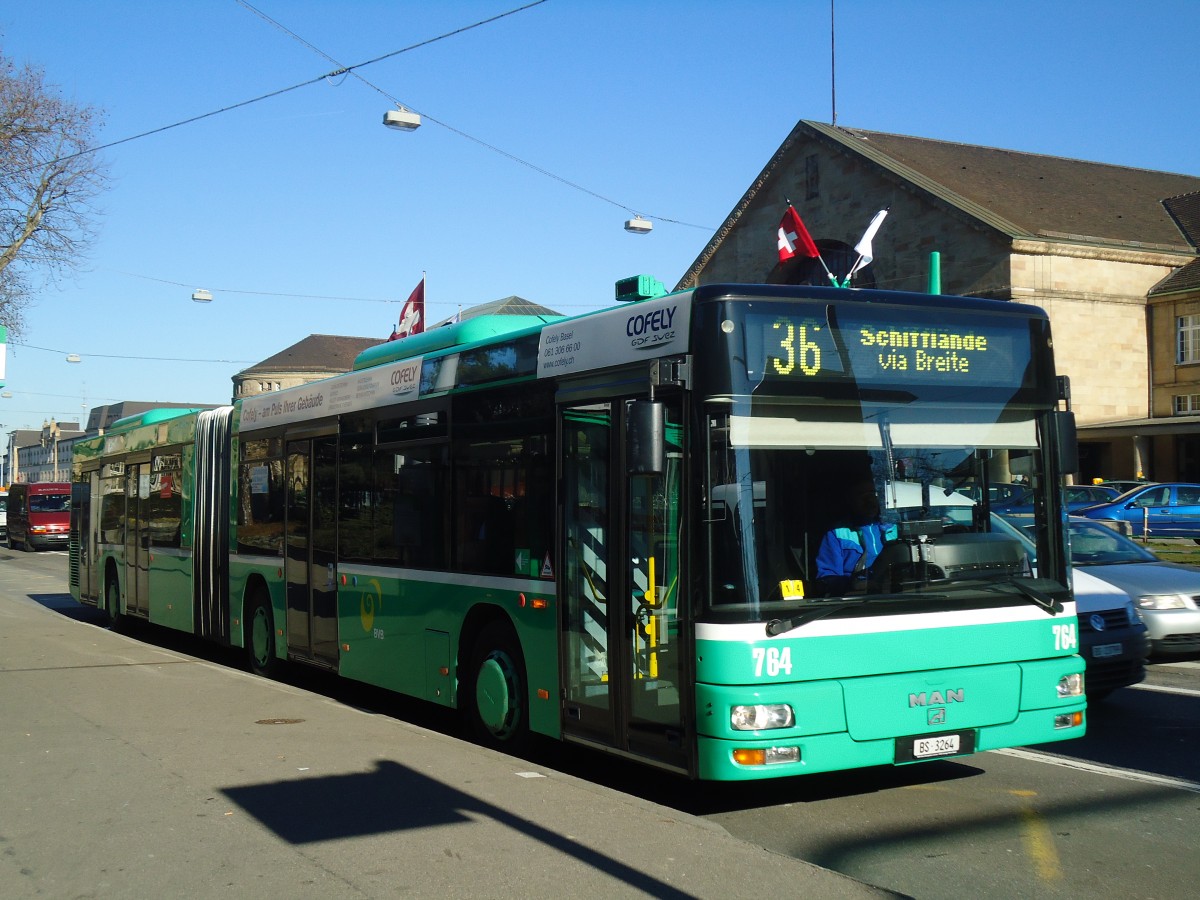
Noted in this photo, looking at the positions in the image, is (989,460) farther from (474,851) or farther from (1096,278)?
(1096,278)

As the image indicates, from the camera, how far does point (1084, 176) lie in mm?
52594

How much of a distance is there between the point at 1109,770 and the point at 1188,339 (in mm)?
42006

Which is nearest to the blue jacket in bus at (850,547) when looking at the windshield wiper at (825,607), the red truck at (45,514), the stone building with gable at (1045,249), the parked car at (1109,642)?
the windshield wiper at (825,607)

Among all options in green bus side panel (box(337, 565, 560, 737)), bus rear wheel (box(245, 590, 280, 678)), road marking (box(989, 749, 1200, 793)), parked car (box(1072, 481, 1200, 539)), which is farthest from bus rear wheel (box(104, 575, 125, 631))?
parked car (box(1072, 481, 1200, 539))

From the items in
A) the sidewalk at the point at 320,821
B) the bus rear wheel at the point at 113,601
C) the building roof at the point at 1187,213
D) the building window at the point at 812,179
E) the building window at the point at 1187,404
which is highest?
the building window at the point at 812,179

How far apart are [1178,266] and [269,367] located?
269ft

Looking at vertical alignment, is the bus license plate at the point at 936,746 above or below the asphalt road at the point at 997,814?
above

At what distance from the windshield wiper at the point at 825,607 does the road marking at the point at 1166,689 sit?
5.30 meters

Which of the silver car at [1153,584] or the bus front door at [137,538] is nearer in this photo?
the silver car at [1153,584]

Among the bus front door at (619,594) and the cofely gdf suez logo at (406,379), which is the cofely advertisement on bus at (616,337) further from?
the cofely gdf suez logo at (406,379)

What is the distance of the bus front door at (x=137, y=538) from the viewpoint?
56.8ft

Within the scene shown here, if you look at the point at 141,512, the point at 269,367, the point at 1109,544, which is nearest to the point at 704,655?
the point at 1109,544

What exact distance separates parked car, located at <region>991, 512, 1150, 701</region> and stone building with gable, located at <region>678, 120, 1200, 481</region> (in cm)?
3310

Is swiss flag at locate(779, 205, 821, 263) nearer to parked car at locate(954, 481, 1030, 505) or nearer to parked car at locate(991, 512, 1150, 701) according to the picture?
parked car at locate(991, 512, 1150, 701)
